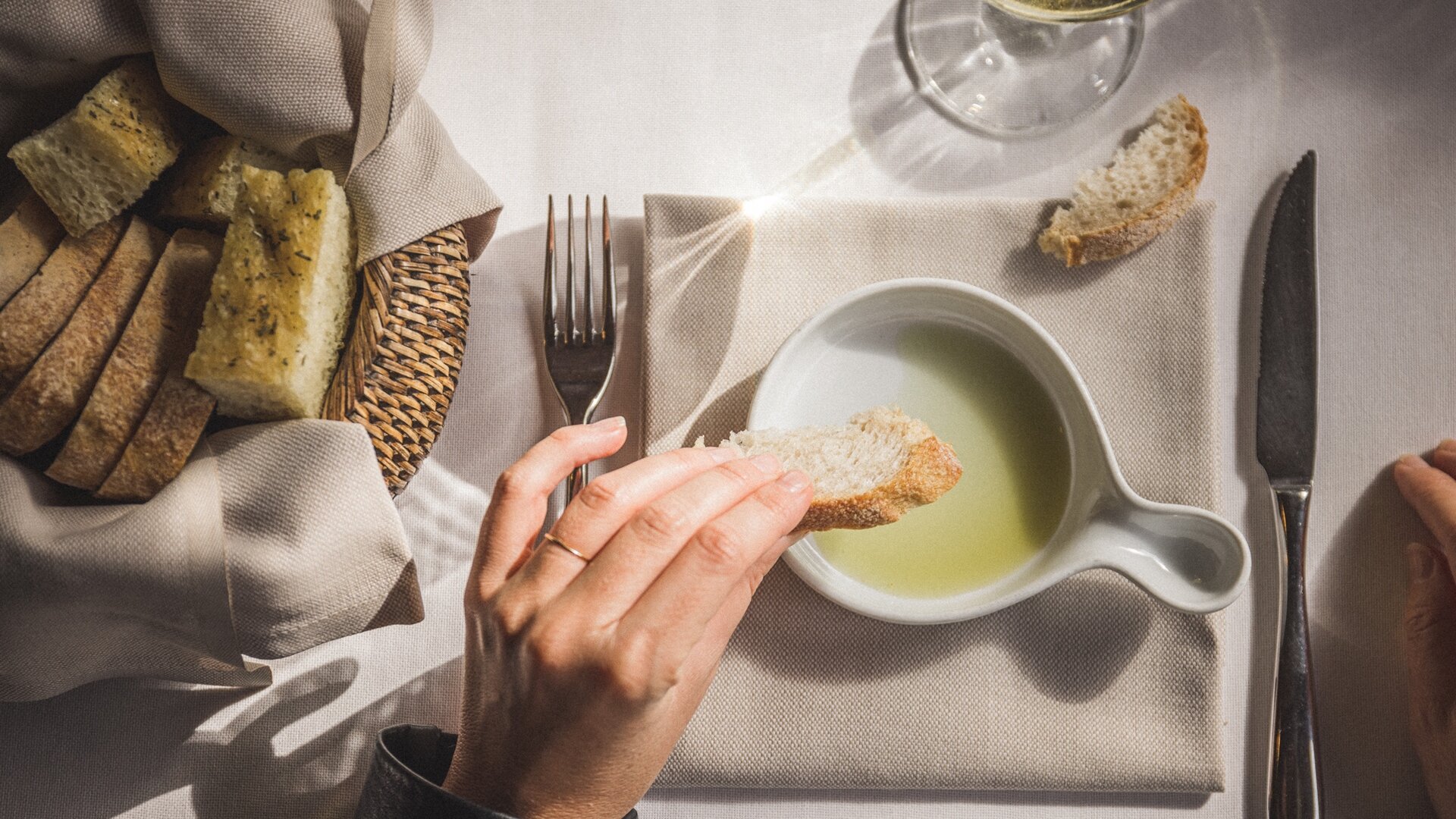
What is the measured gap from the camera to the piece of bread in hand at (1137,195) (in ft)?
3.07

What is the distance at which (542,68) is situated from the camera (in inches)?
40.5

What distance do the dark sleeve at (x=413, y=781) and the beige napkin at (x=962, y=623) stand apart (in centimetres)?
25

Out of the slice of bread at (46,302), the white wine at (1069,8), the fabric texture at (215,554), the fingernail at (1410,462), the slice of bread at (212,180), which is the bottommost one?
the fabric texture at (215,554)

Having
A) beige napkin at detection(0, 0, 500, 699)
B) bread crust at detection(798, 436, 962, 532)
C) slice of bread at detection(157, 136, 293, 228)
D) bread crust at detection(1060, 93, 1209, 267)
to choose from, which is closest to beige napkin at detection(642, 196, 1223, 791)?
bread crust at detection(1060, 93, 1209, 267)

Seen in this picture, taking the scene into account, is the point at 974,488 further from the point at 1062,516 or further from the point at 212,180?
the point at 212,180

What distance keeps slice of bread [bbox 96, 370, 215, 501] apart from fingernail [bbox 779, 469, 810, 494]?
52 cm

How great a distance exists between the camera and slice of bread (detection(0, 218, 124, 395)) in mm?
747

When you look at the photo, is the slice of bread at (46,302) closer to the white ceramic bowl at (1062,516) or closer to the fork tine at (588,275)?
the fork tine at (588,275)

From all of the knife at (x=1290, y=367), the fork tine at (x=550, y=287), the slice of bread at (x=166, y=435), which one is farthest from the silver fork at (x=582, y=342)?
the knife at (x=1290, y=367)

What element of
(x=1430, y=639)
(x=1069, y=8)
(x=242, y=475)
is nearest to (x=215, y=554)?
(x=242, y=475)

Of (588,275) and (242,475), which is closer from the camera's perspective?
(242,475)

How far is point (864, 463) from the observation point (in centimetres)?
84

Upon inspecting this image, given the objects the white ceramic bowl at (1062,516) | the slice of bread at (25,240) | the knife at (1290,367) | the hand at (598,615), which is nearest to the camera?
the hand at (598,615)

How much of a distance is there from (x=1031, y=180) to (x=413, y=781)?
36.9 inches
